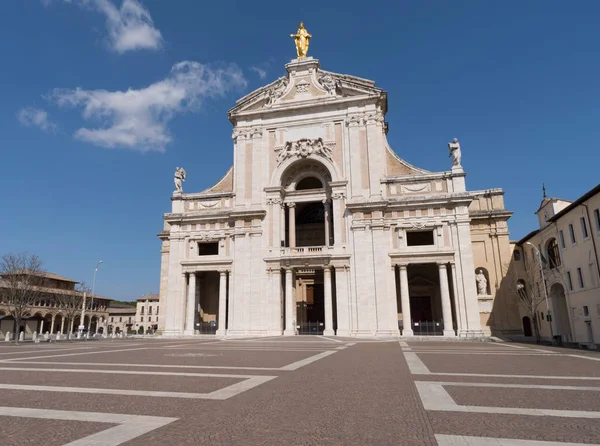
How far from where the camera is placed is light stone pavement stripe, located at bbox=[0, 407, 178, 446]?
4.49m

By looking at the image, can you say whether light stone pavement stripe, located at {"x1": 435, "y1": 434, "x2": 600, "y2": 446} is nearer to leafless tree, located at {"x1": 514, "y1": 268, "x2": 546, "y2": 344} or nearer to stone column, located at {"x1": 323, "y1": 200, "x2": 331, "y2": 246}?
leafless tree, located at {"x1": 514, "y1": 268, "x2": 546, "y2": 344}

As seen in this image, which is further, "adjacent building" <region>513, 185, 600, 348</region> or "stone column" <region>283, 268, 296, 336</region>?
"stone column" <region>283, 268, 296, 336</region>

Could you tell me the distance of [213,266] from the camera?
127 feet

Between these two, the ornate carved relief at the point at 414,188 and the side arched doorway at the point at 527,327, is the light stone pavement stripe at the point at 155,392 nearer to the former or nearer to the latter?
the ornate carved relief at the point at 414,188

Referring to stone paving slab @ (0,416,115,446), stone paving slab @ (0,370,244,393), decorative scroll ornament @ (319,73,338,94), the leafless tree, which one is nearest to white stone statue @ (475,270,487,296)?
the leafless tree

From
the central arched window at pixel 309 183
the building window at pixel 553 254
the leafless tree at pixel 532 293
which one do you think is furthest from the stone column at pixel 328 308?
the building window at pixel 553 254

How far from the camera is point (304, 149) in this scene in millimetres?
39719

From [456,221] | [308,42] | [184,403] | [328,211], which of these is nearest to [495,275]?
[456,221]

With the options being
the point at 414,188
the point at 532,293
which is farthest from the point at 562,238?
the point at 414,188

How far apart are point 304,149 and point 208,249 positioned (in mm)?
14443

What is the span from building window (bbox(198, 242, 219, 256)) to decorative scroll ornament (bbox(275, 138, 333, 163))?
11162 millimetres

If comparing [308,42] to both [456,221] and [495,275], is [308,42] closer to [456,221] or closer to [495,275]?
[456,221]

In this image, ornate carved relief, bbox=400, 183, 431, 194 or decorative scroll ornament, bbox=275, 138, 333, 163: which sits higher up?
decorative scroll ornament, bbox=275, 138, 333, 163

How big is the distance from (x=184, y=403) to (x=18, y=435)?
2.32 meters
